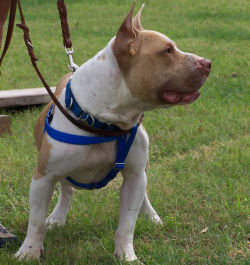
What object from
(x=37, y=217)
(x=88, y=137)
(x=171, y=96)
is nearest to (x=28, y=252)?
(x=37, y=217)

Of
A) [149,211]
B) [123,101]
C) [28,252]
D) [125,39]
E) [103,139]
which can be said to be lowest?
[149,211]

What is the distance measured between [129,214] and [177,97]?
0.86 m

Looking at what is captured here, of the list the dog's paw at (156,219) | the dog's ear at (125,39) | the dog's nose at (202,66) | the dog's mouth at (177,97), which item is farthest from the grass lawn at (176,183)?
the dog's ear at (125,39)

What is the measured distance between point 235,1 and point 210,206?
1180cm

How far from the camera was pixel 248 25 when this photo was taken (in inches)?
464

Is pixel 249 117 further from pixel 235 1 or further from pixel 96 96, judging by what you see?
pixel 235 1

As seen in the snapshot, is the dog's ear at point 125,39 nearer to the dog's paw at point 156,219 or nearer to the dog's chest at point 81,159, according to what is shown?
the dog's chest at point 81,159

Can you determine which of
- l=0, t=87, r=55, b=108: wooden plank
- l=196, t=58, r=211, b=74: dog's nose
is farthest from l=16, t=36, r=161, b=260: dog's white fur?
l=0, t=87, r=55, b=108: wooden plank

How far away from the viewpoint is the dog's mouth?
2859 millimetres

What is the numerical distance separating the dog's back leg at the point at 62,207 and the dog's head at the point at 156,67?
1331 mm

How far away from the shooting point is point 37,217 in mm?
3225

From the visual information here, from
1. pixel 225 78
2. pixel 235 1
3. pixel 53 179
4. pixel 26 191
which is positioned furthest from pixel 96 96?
pixel 235 1

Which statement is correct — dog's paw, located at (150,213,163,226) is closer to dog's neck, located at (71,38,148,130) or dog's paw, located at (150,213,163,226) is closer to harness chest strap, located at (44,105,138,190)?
harness chest strap, located at (44,105,138,190)

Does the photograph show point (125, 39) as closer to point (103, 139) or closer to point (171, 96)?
point (171, 96)
